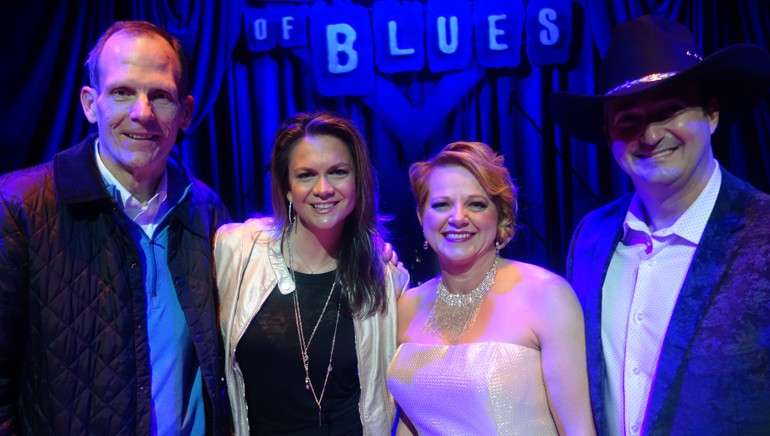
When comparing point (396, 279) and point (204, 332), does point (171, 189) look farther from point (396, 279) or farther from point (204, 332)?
point (396, 279)

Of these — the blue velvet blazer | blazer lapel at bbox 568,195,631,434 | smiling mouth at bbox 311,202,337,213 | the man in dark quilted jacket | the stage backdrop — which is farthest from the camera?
the stage backdrop

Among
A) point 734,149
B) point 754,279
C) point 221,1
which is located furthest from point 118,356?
point 734,149

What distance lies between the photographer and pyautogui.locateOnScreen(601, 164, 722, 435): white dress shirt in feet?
5.83

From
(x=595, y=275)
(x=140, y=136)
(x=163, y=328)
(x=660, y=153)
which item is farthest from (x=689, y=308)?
(x=140, y=136)

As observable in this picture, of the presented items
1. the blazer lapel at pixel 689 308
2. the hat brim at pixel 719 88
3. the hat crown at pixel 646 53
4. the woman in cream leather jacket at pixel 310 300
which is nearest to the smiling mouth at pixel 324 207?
the woman in cream leather jacket at pixel 310 300

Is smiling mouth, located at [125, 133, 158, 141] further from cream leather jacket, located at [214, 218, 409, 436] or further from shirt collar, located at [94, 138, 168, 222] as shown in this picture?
cream leather jacket, located at [214, 218, 409, 436]

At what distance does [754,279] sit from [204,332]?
1.70 m

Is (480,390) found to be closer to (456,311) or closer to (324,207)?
(456,311)

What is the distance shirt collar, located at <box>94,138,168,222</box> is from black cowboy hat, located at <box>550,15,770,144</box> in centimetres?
151

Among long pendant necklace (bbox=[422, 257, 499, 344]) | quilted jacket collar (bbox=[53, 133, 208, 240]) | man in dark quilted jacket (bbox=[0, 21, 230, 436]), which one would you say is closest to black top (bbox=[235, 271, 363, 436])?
man in dark quilted jacket (bbox=[0, 21, 230, 436])

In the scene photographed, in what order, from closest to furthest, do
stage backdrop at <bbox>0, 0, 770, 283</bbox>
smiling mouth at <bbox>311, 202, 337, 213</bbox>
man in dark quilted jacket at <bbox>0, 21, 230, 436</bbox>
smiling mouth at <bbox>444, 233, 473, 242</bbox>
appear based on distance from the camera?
man in dark quilted jacket at <bbox>0, 21, 230, 436</bbox> < smiling mouth at <bbox>444, 233, 473, 242</bbox> < smiling mouth at <bbox>311, 202, 337, 213</bbox> < stage backdrop at <bbox>0, 0, 770, 283</bbox>

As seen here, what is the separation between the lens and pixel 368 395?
2.19 m

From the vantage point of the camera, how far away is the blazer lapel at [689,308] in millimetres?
1633

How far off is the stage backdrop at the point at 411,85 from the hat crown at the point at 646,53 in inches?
134
